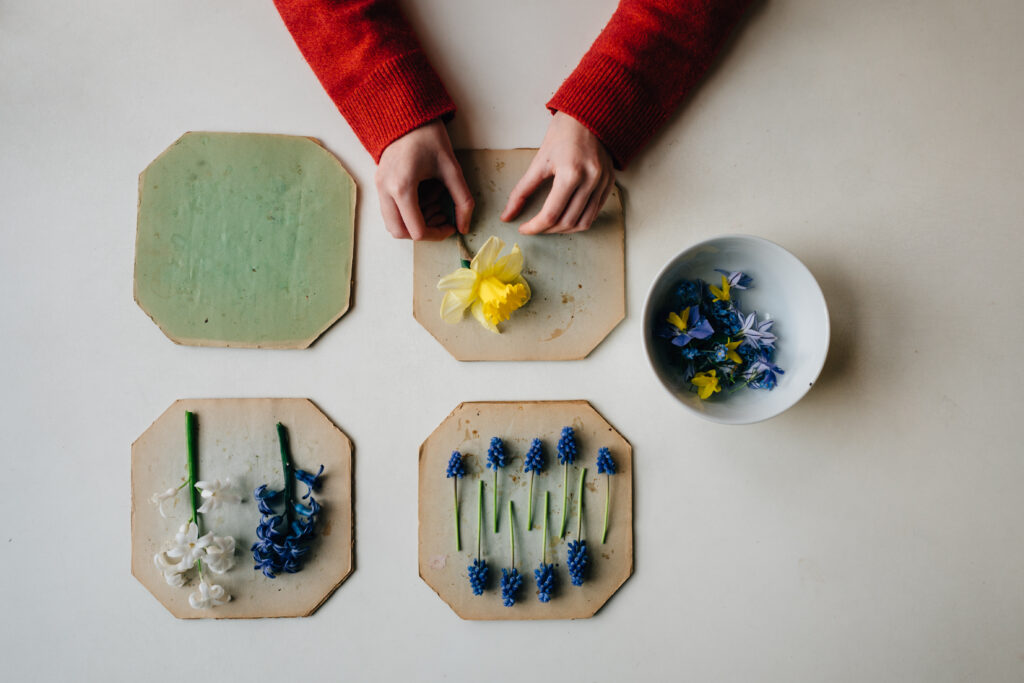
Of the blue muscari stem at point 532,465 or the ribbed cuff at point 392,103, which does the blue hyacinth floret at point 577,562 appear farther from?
the ribbed cuff at point 392,103

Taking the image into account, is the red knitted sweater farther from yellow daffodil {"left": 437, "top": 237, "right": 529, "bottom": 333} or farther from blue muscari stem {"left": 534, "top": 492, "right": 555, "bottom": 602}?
blue muscari stem {"left": 534, "top": 492, "right": 555, "bottom": 602}

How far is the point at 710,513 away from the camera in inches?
24.4

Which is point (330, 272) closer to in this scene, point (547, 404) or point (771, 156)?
point (547, 404)

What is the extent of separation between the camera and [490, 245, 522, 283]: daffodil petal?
1.86 feet

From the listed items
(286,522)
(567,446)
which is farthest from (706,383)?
(286,522)

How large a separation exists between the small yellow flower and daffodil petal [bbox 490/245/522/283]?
8.9 inches

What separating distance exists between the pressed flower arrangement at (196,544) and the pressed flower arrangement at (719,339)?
51 centimetres

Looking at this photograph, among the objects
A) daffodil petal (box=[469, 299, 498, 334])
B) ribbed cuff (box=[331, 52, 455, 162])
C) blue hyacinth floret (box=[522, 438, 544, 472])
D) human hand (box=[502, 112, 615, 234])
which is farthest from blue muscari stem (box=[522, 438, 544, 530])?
ribbed cuff (box=[331, 52, 455, 162])

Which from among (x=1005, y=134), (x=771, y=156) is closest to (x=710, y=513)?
(x=771, y=156)

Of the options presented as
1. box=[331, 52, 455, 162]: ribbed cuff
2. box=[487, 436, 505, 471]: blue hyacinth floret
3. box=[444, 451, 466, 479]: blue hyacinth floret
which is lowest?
box=[444, 451, 466, 479]: blue hyacinth floret

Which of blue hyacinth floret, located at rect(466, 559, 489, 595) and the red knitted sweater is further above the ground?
the red knitted sweater

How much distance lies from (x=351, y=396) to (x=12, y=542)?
1.36ft

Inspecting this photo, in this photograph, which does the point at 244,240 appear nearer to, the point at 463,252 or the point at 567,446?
the point at 463,252

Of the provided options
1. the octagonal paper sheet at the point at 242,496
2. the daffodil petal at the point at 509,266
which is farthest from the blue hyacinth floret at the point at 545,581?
the daffodil petal at the point at 509,266
